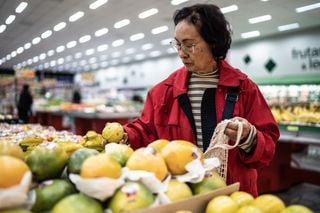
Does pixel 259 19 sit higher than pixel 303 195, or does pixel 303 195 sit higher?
pixel 259 19

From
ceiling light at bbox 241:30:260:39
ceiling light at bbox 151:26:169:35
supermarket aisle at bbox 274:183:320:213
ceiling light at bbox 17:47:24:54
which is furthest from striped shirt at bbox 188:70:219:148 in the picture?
ceiling light at bbox 241:30:260:39

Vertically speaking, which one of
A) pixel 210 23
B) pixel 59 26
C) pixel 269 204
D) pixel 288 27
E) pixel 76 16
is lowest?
pixel 269 204

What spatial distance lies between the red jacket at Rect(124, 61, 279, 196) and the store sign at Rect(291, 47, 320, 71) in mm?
10345

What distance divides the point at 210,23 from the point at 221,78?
0.32 metres

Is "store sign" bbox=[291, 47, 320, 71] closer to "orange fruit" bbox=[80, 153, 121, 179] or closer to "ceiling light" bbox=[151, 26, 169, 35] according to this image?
"ceiling light" bbox=[151, 26, 169, 35]

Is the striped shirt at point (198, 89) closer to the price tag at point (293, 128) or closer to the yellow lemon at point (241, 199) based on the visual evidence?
the yellow lemon at point (241, 199)

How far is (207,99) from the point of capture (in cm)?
179

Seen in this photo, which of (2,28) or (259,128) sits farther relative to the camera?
(2,28)

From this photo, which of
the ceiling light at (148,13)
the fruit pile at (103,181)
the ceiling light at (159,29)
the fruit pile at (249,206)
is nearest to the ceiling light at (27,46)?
the fruit pile at (103,181)

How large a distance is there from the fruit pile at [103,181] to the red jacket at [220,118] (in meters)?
0.53

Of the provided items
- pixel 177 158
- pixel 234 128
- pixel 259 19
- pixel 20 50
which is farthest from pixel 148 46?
pixel 177 158

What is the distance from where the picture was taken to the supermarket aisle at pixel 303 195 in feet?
14.2

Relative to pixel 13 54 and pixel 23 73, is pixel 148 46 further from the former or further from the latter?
pixel 13 54

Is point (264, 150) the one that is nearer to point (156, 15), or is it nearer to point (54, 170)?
point (54, 170)
